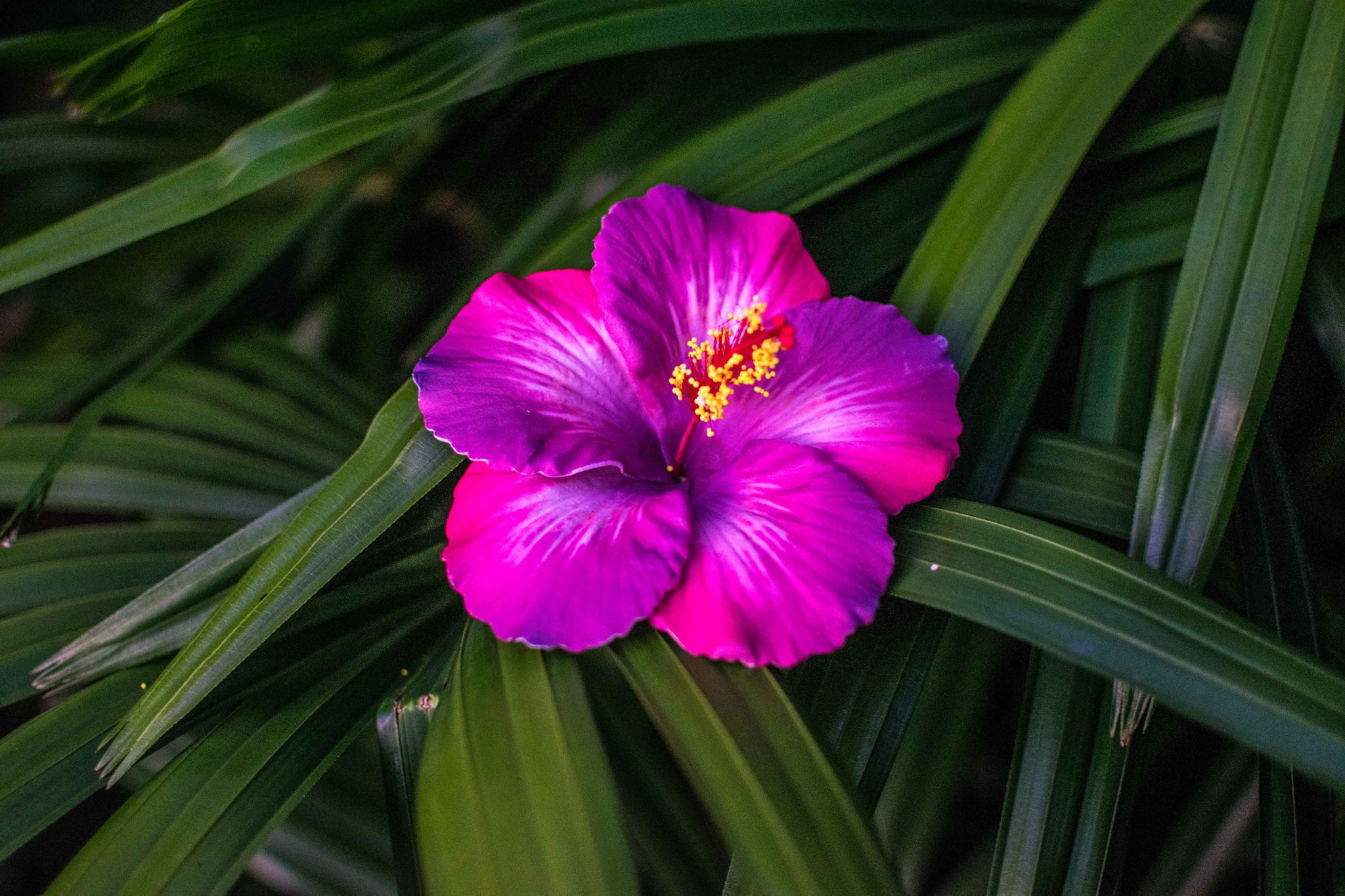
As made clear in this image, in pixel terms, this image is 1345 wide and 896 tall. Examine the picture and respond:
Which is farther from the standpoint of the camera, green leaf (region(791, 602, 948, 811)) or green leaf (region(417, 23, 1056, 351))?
green leaf (region(417, 23, 1056, 351))

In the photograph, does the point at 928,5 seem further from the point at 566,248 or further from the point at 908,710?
the point at 908,710

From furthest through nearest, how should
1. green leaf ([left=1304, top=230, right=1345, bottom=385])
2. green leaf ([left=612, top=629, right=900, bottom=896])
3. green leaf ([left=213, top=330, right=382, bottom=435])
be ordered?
green leaf ([left=213, top=330, right=382, bottom=435]), green leaf ([left=1304, top=230, right=1345, bottom=385]), green leaf ([left=612, top=629, right=900, bottom=896])

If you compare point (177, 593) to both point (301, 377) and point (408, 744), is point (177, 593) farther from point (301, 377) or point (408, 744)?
point (301, 377)

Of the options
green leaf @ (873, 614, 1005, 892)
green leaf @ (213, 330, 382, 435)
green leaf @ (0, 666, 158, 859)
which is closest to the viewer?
green leaf @ (0, 666, 158, 859)

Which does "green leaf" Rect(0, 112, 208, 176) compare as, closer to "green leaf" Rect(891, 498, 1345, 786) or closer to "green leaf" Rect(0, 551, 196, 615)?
"green leaf" Rect(0, 551, 196, 615)

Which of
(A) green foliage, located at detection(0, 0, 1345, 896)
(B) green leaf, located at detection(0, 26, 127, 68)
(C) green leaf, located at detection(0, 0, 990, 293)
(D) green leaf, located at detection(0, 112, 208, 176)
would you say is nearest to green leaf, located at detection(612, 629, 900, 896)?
(A) green foliage, located at detection(0, 0, 1345, 896)

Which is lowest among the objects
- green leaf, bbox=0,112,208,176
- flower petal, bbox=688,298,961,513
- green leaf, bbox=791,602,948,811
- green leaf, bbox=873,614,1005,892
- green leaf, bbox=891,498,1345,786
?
green leaf, bbox=873,614,1005,892

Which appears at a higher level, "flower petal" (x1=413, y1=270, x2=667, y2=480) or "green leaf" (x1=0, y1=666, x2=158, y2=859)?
"flower petal" (x1=413, y1=270, x2=667, y2=480)
